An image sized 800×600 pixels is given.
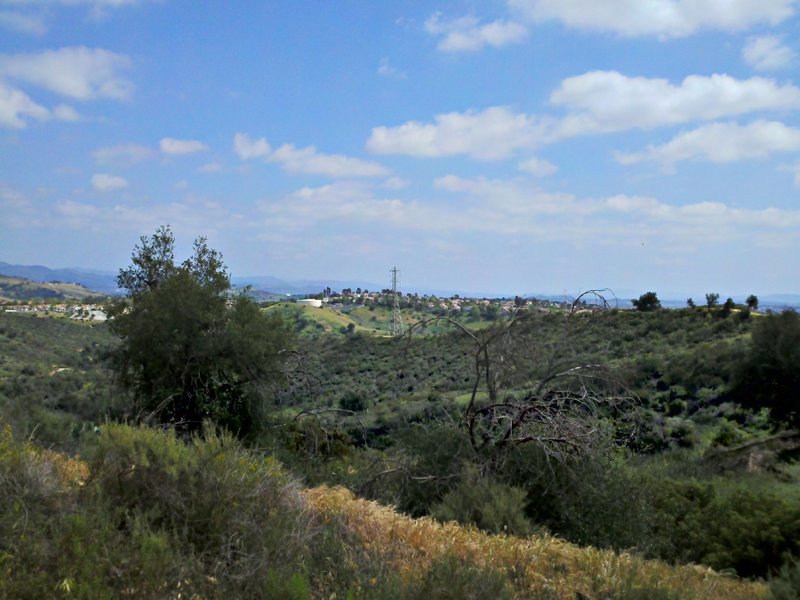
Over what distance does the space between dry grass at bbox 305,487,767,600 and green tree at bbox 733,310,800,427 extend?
19.2 meters

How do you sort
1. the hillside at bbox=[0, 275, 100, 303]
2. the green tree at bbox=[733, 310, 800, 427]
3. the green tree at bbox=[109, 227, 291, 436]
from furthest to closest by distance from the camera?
1. the hillside at bbox=[0, 275, 100, 303]
2. the green tree at bbox=[733, 310, 800, 427]
3. the green tree at bbox=[109, 227, 291, 436]

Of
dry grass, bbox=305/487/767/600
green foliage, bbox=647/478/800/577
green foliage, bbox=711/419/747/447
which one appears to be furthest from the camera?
green foliage, bbox=711/419/747/447

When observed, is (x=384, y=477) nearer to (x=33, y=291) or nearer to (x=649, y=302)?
(x=649, y=302)

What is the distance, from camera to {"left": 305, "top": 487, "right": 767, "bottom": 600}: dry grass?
5875 mm

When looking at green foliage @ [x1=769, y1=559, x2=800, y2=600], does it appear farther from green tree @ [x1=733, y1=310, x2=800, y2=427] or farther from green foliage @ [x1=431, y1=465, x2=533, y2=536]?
green tree @ [x1=733, y1=310, x2=800, y2=427]

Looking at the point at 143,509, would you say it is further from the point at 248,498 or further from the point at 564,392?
the point at 564,392

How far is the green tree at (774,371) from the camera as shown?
79.8 ft

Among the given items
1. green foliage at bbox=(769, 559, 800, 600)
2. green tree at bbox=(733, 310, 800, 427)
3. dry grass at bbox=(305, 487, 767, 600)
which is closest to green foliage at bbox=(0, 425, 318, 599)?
dry grass at bbox=(305, 487, 767, 600)

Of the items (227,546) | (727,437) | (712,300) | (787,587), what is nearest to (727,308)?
(712,300)

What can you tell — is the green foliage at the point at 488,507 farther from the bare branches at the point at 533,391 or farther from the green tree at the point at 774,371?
the green tree at the point at 774,371

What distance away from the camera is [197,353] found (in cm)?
1598

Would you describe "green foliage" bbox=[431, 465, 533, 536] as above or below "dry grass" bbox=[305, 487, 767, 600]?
below

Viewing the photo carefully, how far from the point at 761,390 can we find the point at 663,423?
385 cm

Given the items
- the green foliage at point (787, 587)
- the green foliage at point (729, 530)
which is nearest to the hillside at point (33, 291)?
the green foliage at point (729, 530)
